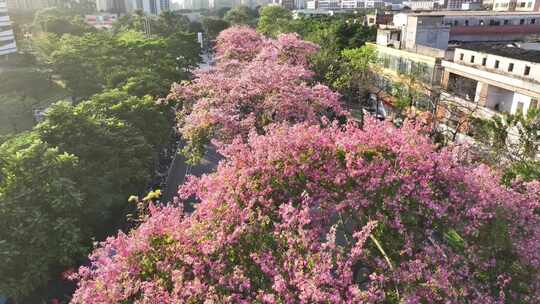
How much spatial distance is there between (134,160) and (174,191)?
684cm

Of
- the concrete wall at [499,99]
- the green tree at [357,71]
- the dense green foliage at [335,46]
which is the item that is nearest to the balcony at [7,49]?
the dense green foliage at [335,46]

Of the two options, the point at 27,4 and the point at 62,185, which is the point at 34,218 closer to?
the point at 62,185

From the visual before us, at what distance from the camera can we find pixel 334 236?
29.4 feet

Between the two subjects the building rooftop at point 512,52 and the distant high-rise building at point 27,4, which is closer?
the building rooftop at point 512,52

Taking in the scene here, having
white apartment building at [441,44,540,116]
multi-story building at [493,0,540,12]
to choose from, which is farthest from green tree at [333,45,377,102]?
multi-story building at [493,0,540,12]

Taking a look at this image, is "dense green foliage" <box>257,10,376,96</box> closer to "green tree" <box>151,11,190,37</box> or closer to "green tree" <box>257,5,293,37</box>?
"green tree" <box>257,5,293,37</box>

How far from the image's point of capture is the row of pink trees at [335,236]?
340 inches

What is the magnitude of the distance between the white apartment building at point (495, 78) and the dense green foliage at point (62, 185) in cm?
2117

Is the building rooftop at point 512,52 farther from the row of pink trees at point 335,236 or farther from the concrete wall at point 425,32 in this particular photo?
the row of pink trees at point 335,236

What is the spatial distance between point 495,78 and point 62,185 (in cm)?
2596

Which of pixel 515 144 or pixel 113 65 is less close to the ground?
pixel 113 65

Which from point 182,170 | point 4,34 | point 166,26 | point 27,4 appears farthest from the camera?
point 27,4

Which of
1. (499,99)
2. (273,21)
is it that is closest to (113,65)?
(499,99)

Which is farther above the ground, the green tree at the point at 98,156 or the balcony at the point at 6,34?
the balcony at the point at 6,34
